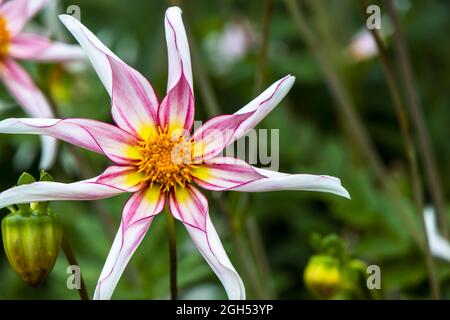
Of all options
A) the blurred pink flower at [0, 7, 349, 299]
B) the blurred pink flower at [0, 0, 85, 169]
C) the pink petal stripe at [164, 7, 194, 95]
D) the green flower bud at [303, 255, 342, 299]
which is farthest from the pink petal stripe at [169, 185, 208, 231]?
the blurred pink flower at [0, 0, 85, 169]

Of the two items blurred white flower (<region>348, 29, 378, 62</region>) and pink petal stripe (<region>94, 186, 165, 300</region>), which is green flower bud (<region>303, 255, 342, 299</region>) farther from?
blurred white flower (<region>348, 29, 378, 62</region>)

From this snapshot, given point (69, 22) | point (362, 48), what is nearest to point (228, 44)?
point (362, 48)

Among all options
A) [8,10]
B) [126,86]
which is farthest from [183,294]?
[126,86]

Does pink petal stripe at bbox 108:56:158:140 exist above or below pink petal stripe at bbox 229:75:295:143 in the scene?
above

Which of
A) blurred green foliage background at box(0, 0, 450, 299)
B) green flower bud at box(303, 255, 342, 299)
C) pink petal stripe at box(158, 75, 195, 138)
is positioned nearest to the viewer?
pink petal stripe at box(158, 75, 195, 138)

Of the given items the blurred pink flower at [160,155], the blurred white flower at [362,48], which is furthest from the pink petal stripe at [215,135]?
the blurred white flower at [362,48]
